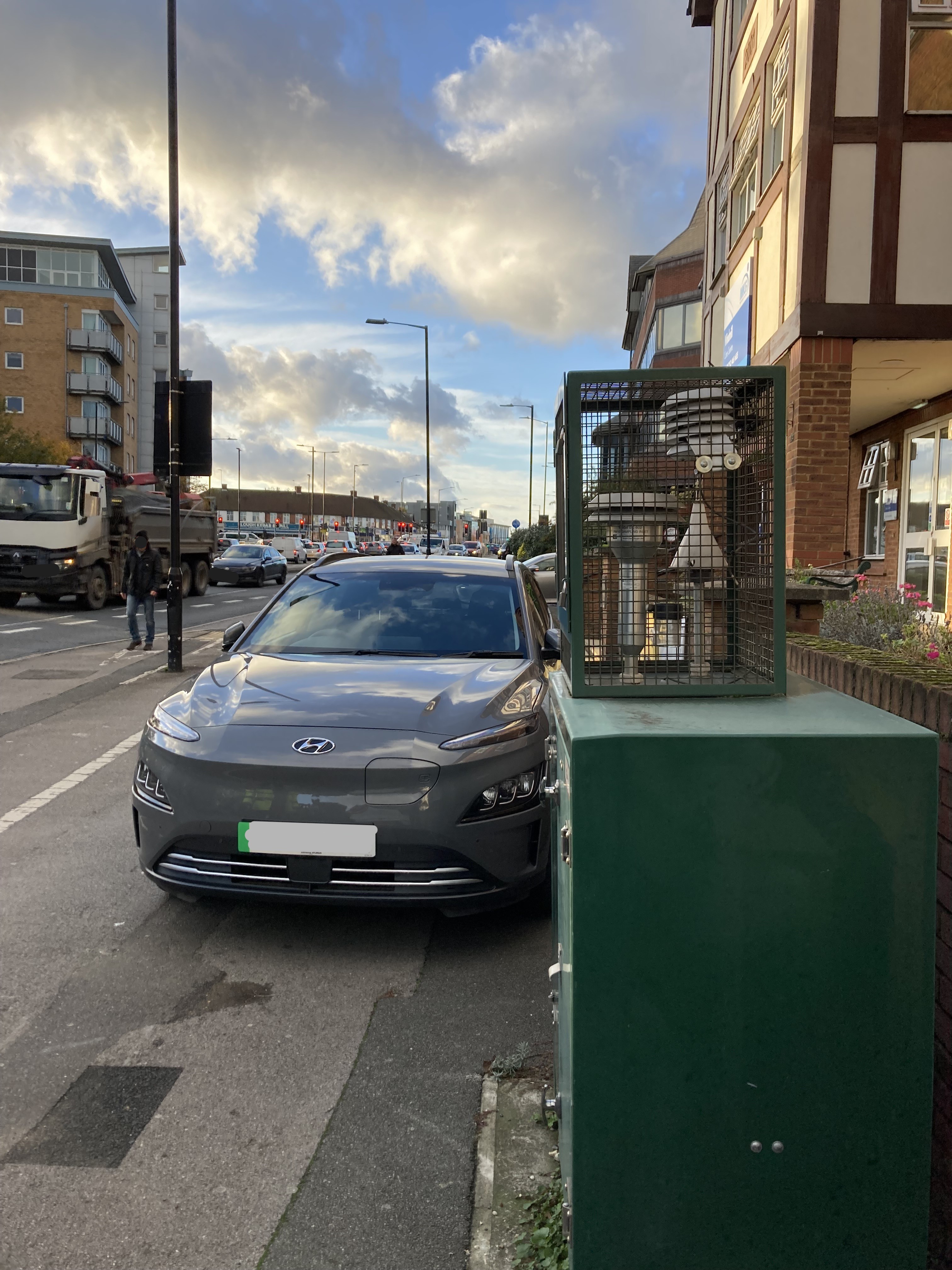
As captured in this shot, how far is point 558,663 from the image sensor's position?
6000mm

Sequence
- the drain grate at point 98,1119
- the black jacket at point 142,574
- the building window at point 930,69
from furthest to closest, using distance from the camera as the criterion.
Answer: the black jacket at point 142,574
the building window at point 930,69
the drain grate at point 98,1119

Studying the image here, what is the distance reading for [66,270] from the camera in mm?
71438

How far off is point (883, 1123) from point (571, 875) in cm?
68

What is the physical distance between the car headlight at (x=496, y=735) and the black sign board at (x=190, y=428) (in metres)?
9.61

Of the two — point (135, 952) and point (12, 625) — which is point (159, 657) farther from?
point (135, 952)

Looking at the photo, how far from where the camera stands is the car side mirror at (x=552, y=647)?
5.06m

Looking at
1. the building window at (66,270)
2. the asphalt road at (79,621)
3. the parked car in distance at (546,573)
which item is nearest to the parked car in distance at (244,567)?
the asphalt road at (79,621)

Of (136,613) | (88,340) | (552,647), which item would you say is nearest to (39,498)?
(136,613)

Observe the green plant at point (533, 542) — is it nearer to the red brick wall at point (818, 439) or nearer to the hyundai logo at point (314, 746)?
the red brick wall at point (818, 439)

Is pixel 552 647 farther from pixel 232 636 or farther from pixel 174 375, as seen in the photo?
pixel 174 375

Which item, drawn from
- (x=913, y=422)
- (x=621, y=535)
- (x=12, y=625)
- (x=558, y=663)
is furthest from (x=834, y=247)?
(x=12, y=625)

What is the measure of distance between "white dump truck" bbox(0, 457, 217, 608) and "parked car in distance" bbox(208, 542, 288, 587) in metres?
14.0

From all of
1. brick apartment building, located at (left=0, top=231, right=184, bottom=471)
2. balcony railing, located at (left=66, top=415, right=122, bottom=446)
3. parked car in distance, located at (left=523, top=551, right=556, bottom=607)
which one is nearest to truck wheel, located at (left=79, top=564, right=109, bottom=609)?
parked car in distance, located at (left=523, top=551, right=556, bottom=607)

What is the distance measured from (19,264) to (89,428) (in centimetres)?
1240
